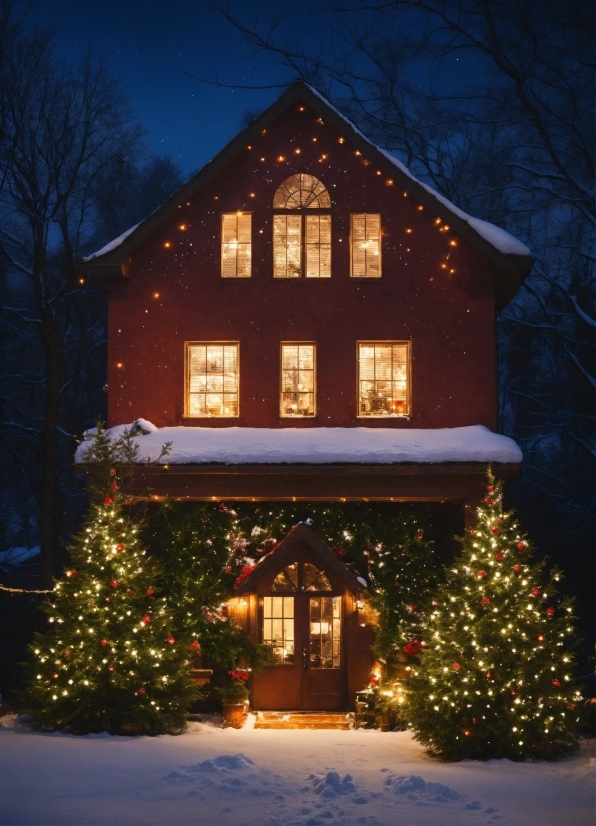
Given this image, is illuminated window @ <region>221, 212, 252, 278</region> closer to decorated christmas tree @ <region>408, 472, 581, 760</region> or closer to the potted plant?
decorated christmas tree @ <region>408, 472, 581, 760</region>

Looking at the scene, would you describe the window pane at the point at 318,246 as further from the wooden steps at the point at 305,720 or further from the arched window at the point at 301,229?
→ the wooden steps at the point at 305,720

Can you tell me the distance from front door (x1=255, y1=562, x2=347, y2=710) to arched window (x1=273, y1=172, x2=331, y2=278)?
540 centimetres

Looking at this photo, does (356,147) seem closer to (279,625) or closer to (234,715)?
(279,625)

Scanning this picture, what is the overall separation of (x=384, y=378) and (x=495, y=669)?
6394 millimetres

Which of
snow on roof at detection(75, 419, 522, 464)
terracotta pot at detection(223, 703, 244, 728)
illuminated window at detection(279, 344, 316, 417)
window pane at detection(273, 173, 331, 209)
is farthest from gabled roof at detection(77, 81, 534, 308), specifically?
terracotta pot at detection(223, 703, 244, 728)

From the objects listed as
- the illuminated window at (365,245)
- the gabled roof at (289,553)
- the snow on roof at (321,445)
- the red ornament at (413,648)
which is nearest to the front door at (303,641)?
the gabled roof at (289,553)

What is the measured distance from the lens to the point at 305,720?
16.6m

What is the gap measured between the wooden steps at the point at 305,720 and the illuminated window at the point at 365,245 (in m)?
7.71

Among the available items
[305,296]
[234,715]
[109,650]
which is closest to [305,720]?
[234,715]

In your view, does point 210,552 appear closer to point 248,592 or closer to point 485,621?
point 248,592

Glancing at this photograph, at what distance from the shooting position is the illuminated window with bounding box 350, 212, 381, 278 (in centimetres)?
1848

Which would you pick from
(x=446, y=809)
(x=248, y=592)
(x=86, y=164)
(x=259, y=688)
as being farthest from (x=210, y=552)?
(x=86, y=164)

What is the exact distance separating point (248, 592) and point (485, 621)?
4.78 metres

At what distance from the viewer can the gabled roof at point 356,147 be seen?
17844 millimetres
